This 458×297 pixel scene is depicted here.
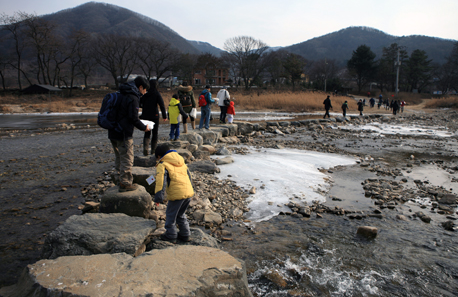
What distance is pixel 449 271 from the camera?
340 centimetres

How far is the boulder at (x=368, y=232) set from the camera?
4.12 meters

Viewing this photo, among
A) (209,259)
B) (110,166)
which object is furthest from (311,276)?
(110,166)

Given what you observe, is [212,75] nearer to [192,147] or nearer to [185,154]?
[192,147]

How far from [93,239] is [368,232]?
3.73m

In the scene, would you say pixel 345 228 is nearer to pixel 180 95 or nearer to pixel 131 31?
pixel 180 95

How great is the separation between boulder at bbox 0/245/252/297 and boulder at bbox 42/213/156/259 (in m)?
0.32

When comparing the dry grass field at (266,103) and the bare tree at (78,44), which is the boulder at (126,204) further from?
the bare tree at (78,44)

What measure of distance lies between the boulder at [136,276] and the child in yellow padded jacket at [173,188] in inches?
25.2

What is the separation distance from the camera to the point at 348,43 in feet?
548

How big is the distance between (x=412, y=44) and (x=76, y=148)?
163m

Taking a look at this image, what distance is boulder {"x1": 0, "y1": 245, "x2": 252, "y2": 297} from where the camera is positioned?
2.20 meters

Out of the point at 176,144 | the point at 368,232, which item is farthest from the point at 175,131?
the point at 368,232

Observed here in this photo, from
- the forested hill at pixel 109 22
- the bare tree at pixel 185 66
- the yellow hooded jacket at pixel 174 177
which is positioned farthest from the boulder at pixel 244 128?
the forested hill at pixel 109 22

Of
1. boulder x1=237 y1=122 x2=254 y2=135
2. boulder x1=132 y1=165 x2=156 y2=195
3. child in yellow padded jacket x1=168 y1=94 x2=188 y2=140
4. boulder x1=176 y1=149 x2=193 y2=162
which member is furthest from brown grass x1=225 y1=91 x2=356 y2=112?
boulder x1=132 y1=165 x2=156 y2=195
